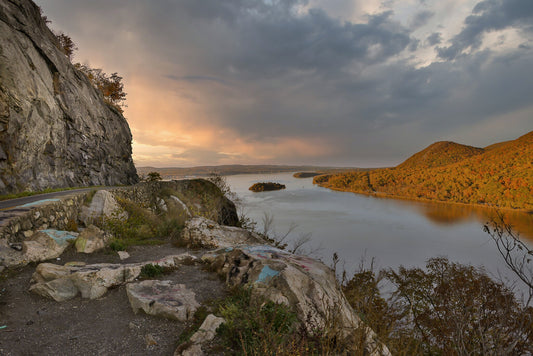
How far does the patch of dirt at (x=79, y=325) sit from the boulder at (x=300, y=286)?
79cm

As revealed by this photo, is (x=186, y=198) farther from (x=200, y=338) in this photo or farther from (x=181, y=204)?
(x=200, y=338)

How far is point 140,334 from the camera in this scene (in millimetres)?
3627

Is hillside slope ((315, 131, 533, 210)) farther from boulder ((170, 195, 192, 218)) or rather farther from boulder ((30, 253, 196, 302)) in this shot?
boulder ((30, 253, 196, 302))

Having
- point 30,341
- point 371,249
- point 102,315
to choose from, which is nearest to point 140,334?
point 102,315

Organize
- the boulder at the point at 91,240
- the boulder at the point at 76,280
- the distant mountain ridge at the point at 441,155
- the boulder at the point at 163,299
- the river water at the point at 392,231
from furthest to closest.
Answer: the distant mountain ridge at the point at 441,155 < the river water at the point at 392,231 < the boulder at the point at 91,240 < the boulder at the point at 76,280 < the boulder at the point at 163,299

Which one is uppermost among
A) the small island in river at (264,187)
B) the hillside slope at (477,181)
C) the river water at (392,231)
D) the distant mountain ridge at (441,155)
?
the distant mountain ridge at (441,155)

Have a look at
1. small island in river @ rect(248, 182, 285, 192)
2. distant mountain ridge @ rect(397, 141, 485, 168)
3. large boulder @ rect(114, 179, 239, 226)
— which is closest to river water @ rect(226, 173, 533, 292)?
large boulder @ rect(114, 179, 239, 226)

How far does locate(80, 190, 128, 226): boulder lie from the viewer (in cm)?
863

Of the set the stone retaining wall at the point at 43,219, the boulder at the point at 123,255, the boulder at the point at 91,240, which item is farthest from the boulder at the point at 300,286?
the stone retaining wall at the point at 43,219

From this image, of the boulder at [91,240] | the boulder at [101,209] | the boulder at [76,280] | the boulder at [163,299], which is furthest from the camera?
the boulder at [101,209]

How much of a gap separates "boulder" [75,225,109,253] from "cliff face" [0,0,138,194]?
768 centimetres

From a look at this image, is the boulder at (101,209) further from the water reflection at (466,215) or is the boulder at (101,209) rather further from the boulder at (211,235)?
the water reflection at (466,215)

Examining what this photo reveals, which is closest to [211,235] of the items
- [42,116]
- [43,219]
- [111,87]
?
[43,219]

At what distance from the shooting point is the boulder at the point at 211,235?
9.09m
